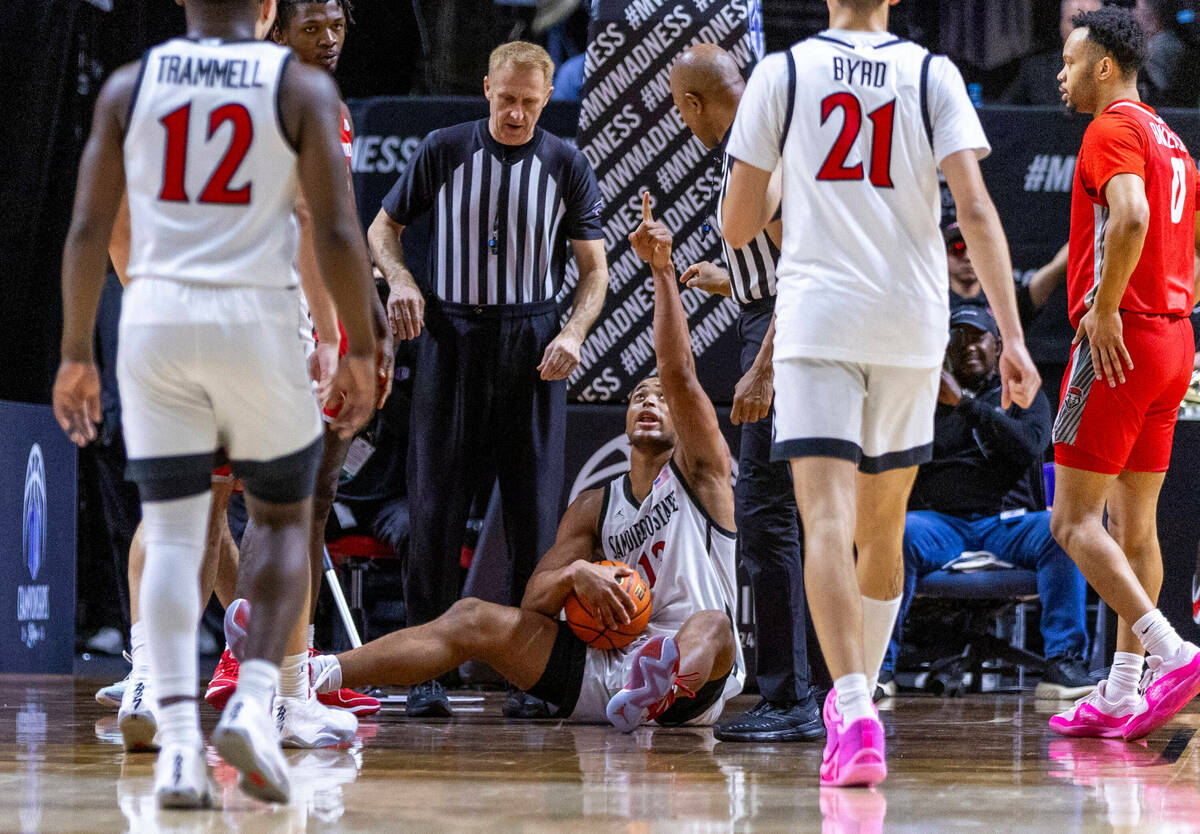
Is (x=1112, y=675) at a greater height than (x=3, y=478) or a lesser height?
lesser

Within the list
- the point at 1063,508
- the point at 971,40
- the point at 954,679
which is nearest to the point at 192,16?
the point at 1063,508

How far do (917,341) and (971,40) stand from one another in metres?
4.44

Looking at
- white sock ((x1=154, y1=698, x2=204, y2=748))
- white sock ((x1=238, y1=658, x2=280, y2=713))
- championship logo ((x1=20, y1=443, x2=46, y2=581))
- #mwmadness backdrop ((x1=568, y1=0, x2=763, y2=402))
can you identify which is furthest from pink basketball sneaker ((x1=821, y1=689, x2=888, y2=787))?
championship logo ((x1=20, y1=443, x2=46, y2=581))

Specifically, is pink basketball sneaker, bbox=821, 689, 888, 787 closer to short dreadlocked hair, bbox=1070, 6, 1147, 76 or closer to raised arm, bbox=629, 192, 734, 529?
raised arm, bbox=629, 192, 734, 529

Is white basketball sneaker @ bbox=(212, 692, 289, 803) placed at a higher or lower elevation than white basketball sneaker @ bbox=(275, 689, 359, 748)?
higher

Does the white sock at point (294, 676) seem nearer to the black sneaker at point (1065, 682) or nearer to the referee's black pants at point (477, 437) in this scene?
the referee's black pants at point (477, 437)

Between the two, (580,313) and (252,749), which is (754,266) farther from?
(252,749)

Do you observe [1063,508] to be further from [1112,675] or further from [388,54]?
[388,54]

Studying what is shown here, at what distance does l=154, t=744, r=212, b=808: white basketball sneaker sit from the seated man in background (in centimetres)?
345

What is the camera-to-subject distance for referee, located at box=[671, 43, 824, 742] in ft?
12.6

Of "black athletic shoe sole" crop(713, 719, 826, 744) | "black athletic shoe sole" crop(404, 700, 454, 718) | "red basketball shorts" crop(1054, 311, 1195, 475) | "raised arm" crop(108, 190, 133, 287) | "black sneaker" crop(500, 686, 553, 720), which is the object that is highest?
"raised arm" crop(108, 190, 133, 287)

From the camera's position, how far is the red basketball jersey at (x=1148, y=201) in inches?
153

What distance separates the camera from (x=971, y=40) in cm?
687

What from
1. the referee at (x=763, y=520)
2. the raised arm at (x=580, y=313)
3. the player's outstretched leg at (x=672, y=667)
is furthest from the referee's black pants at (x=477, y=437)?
the referee at (x=763, y=520)
